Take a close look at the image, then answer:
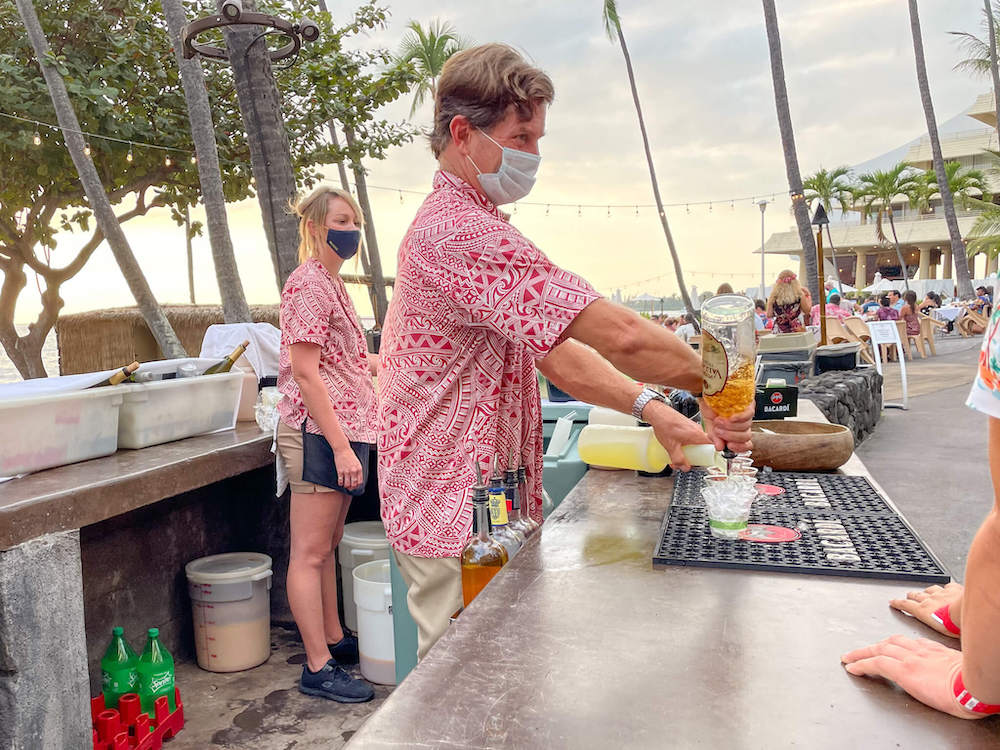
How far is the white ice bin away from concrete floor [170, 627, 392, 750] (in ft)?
3.77

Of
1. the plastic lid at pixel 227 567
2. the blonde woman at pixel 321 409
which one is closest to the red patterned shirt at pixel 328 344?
the blonde woman at pixel 321 409

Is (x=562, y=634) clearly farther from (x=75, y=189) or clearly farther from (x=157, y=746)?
(x=75, y=189)

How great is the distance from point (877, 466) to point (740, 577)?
615cm

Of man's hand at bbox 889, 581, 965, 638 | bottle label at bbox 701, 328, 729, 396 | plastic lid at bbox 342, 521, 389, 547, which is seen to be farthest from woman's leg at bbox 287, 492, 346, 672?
man's hand at bbox 889, 581, 965, 638

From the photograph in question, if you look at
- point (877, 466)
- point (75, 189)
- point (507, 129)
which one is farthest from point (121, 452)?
point (75, 189)

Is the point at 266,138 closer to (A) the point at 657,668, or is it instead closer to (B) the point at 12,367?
(A) the point at 657,668

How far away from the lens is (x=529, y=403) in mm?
1945

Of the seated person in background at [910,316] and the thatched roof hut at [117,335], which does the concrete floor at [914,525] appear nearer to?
the seated person in background at [910,316]

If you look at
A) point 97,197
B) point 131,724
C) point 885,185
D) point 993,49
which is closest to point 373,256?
point 97,197

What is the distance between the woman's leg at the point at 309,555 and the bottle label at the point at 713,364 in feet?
7.31

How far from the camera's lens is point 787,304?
33.3ft

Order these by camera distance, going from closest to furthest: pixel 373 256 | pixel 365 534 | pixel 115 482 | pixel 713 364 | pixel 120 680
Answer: pixel 713 364
pixel 115 482
pixel 120 680
pixel 365 534
pixel 373 256

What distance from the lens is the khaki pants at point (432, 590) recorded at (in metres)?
1.76

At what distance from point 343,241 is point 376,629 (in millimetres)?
1720
